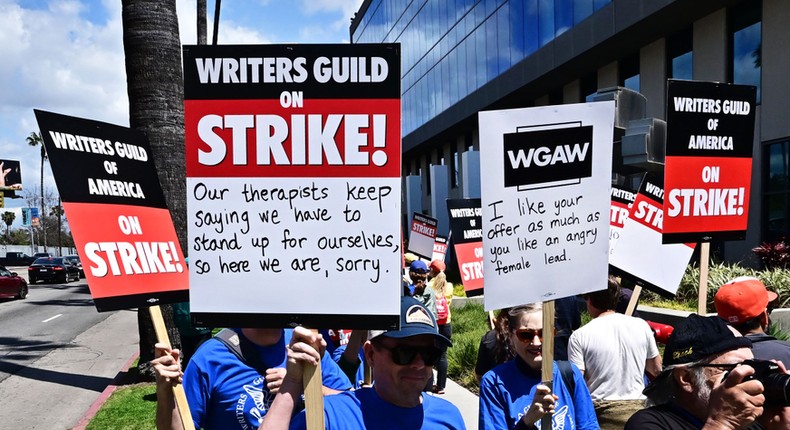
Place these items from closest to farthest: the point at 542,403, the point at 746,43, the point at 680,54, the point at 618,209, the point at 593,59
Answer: the point at 542,403 → the point at 618,209 → the point at 746,43 → the point at 680,54 → the point at 593,59

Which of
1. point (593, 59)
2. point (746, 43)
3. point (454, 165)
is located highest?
point (593, 59)

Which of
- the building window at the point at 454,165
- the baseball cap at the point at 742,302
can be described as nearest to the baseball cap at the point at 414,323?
the baseball cap at the point at 742,302

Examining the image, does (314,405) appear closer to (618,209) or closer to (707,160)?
(707,160)

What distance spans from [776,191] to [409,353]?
15.5 m

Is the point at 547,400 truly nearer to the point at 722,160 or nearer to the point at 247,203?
the point at 247,203

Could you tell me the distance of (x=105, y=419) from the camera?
7.48m

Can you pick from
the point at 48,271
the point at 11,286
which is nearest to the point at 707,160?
the point at 11,286

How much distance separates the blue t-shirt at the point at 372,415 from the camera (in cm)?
228

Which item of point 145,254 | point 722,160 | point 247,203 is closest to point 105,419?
point 145,254

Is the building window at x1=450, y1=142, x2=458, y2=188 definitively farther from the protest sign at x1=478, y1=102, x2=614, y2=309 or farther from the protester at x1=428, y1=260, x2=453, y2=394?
the protest sign at x1=478, y1=102, x2=614, y2=309

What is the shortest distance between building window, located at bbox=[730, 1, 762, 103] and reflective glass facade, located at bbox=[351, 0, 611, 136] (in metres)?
4.30

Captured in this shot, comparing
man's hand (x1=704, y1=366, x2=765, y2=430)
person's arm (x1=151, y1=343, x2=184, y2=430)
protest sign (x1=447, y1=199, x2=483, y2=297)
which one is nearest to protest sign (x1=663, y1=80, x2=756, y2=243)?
protest sign (x1=447, y1=199, x2=483, y2=297)

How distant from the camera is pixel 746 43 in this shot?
15688mm

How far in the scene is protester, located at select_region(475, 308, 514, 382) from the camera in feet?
12.2
